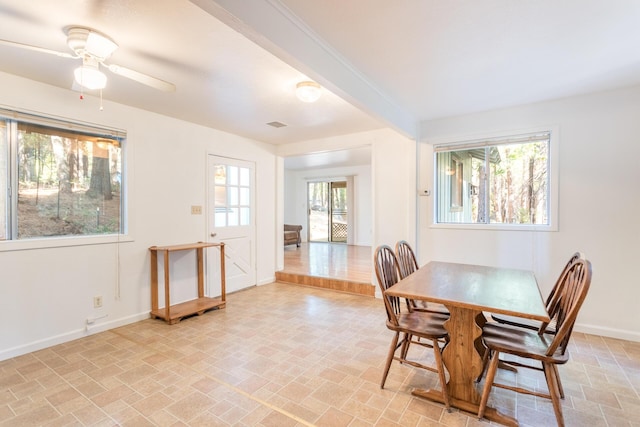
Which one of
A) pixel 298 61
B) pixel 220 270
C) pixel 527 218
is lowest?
pixel 220 270

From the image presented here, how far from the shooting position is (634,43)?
208 cm

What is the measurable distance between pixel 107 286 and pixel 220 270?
1.39 metres

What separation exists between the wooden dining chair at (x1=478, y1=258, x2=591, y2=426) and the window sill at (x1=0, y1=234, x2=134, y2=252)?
3.53 m

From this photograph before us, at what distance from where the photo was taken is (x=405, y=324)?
2072mm

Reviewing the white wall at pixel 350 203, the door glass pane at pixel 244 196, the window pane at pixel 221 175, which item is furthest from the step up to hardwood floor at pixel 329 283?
the white wall at pixel 350 203

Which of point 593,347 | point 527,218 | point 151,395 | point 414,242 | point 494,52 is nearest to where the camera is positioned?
point 151,395

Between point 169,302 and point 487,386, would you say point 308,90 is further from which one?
point 169,302

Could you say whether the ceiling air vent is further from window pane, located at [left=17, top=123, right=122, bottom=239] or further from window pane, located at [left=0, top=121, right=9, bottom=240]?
window pane, located at [left=0, top=121, right=9, bottom=240]

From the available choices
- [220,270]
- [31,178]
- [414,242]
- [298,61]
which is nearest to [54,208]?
[31,178]

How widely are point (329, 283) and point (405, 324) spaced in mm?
2677

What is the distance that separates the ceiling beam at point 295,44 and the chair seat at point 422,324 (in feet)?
5.80

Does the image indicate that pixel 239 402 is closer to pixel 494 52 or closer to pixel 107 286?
pixel 107 286

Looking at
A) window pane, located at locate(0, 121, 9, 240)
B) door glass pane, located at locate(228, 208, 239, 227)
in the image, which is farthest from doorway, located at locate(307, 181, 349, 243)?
window pane, located at locate(0, 121, 9, 240)

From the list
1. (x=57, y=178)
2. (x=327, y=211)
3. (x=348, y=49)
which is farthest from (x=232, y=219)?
(x=327, y=211)
